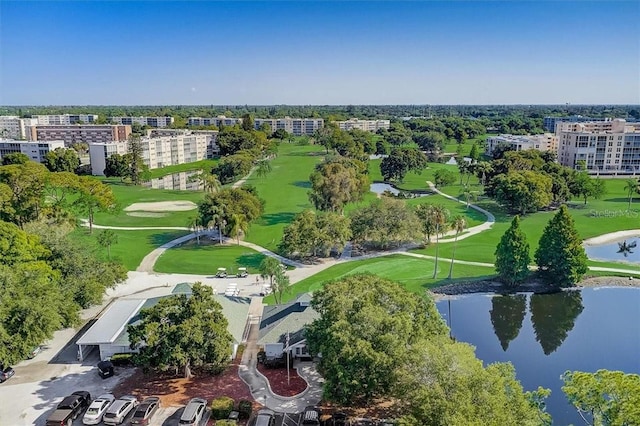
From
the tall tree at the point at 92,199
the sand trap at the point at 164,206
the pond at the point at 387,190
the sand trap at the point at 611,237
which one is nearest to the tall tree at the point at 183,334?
the tall tree at the point at 92,199

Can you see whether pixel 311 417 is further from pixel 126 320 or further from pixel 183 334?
pixel 126 320

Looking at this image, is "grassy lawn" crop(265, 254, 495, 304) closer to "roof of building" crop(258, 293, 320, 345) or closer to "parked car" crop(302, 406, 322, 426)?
"roof of building" crop(258, 293, 320, 345)

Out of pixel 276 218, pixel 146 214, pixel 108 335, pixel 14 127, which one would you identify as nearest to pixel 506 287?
pixel 276 218

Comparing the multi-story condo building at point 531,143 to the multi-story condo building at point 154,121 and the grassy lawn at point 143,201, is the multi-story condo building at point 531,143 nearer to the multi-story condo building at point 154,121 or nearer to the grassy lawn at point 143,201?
the grassy lawn at point 143,201

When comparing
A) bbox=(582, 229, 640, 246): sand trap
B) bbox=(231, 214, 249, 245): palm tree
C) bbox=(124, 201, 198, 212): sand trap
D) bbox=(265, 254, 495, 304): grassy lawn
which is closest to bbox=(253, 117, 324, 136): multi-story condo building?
bbox=(124, 201, 198, 212): sand trap

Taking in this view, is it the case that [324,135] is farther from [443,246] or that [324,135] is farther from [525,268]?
[525,268]
